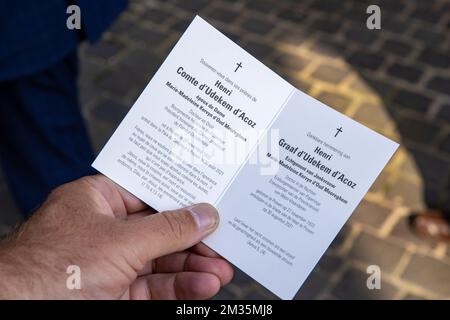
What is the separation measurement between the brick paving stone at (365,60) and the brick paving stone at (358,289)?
1497 mm

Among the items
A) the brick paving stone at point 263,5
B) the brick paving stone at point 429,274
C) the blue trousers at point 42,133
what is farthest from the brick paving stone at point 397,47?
→ the blue trousers at point 42,133

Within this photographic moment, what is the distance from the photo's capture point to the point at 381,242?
2840mm

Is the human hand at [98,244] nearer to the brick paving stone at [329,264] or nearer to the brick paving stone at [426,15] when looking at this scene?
the brick paving stone at [329,264]

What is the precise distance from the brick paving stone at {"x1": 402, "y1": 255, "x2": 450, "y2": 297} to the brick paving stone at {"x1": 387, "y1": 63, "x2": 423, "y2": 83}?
132 centimetres

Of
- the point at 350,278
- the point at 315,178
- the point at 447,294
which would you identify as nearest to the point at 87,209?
the point at 315,178

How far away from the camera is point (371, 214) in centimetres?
294

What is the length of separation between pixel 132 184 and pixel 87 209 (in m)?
0.13

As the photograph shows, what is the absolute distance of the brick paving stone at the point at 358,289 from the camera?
2645 mm

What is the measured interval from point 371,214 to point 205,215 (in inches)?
64.2

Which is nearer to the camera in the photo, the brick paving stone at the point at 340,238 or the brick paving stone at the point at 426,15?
the brick paving stone at the point at 340,238

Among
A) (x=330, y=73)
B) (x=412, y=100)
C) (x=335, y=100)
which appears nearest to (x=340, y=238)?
(x=335, y=100)

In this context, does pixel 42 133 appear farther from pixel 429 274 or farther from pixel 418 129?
pixel 418 129

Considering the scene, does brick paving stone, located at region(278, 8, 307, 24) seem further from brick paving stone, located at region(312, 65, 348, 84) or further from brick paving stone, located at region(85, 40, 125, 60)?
brick paving stone, located at region(85, 40, 125, 60)
